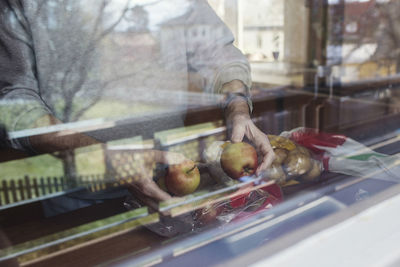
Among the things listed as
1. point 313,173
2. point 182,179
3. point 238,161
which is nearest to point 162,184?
point 182,179

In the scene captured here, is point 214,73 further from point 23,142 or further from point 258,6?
point 258,6

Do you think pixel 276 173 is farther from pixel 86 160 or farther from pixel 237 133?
pixel 86 160

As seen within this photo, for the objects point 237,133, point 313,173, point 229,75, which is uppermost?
point 229,75

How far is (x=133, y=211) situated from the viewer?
0.71 m

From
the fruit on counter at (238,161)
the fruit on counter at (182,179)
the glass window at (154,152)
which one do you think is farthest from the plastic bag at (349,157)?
the fruit on counter at (182,179)

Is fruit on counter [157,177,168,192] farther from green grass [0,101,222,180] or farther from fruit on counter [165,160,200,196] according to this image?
green grass [0,101,222,180]

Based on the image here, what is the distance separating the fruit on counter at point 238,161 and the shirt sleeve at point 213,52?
0.29 m

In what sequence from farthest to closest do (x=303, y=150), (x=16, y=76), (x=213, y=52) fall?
(x=213, y=52), (x=303, y=150), (x=16, y=76)

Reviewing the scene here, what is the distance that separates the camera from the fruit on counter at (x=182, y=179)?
2.29 ft

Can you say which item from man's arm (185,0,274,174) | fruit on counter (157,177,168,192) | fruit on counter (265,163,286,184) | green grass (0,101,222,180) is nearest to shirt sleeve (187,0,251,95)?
man's arm (185,0,274,174)

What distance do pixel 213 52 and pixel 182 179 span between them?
0.52 metres

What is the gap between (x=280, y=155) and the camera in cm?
84

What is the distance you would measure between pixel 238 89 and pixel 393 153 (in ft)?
1.62

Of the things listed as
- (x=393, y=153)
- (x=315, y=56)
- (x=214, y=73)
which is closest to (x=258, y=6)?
(x=214, y=73)
